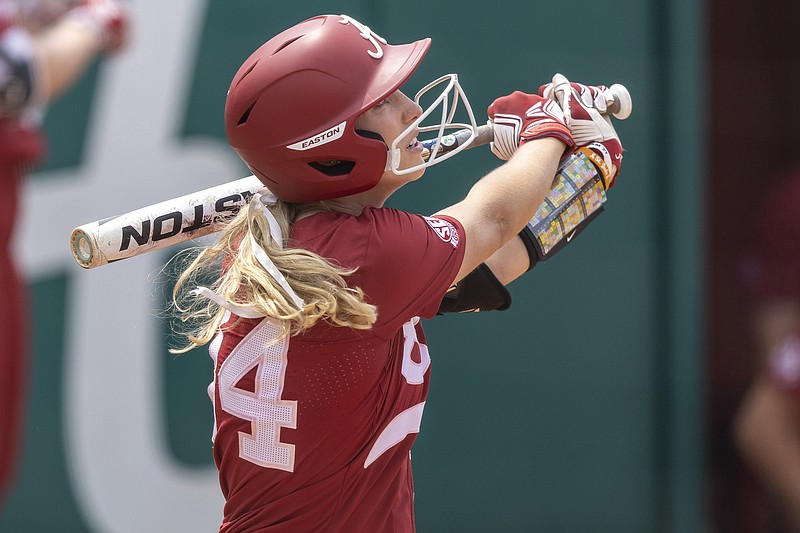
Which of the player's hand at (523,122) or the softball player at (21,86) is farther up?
the player's hand at (523,122)

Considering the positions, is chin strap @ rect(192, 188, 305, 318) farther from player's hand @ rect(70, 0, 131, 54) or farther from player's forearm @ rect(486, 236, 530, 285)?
player's hand @ rect(70, 0, 131, 54)

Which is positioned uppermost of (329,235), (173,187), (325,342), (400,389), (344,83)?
(344,83)

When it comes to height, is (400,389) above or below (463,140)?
below

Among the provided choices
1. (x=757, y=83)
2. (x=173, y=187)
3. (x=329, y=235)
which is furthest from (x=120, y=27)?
(x=757, y=83)

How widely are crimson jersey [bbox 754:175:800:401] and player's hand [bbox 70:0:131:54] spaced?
10.4 ft

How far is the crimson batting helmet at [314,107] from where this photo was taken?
2.09 meters

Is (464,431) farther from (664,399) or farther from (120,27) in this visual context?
(120,27)

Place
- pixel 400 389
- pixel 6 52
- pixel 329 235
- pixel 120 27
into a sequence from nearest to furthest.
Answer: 1. pixel 329 235
2. pixel 400 389
3. pixel 6 52
4. pixel 120 27

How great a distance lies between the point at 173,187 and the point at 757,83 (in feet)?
11.0

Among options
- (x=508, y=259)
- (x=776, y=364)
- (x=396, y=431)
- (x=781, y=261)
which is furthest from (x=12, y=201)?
(x=781, y=261)

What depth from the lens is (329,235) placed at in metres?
2.08

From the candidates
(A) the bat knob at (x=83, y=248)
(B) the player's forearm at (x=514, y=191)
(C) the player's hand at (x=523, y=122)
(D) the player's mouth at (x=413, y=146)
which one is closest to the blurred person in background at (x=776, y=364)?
(C) the player's hand at (x=523, y=122)

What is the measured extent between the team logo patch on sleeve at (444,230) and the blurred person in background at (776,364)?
3389 millimetres

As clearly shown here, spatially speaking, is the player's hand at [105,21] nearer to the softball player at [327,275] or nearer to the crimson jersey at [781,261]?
the softball player at [327,275]
